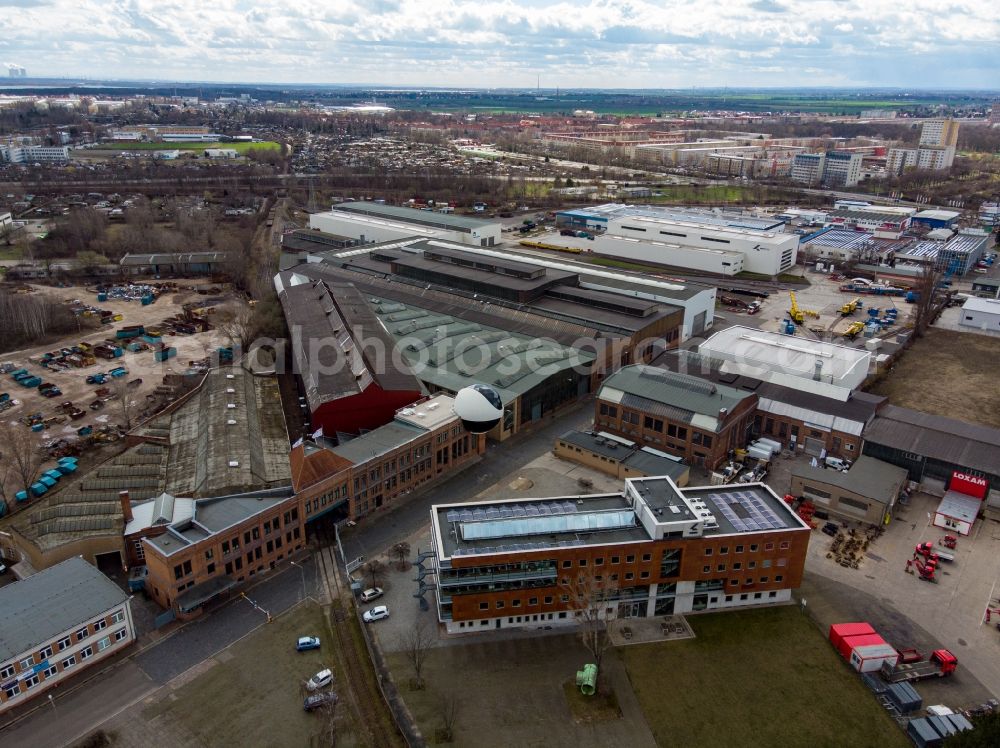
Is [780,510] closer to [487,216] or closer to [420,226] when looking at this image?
[420,226]

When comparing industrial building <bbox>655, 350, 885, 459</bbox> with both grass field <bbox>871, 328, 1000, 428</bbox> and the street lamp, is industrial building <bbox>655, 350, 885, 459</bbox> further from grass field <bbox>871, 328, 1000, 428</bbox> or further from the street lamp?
the street lamp

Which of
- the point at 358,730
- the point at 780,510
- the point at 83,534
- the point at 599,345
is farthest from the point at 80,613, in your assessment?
the point at 599,345

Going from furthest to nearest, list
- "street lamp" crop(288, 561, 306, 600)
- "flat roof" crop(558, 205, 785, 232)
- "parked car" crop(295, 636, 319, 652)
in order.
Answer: "flat roof" crop(558, 205, 785, 232) < "street lamp" crop(288, 561, 306, 600) < "parked car" crop(295, 636, 319, 652)

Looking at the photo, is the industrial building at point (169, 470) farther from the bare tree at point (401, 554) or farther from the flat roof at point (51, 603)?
the bare tree at point (401, 554)

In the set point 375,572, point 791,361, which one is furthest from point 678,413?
point 375,572

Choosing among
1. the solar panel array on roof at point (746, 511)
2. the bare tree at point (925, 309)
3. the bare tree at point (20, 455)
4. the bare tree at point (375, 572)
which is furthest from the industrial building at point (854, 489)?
the bare tree at point (20, 455)

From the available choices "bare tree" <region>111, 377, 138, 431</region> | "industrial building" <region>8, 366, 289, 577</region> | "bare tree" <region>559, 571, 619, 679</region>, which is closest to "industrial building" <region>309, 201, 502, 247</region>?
"bare tree" <region>111, 377, 138, 431</region>
